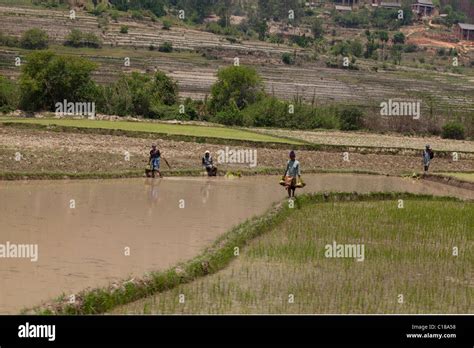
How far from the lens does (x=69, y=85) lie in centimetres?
3959

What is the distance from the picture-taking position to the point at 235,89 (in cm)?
4622

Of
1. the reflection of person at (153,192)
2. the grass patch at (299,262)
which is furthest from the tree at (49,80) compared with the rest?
the grass patch at (299,262)

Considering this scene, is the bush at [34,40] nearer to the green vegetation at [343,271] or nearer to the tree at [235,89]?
the tree at [235,89]

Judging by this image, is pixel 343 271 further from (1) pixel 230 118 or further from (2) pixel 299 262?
(1) pixel 230 118

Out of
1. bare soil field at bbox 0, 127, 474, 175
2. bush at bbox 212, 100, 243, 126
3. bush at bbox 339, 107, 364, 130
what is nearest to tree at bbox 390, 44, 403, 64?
bush at bbox 339, 107, 364, 130

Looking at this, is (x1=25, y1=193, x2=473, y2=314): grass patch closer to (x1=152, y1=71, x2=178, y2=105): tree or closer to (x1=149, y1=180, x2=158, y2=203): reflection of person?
(x1=149, y1=180, x2=158, y2=203): reflection of person

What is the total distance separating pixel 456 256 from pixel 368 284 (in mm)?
3004

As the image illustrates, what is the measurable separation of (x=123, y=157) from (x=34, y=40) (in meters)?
39.4

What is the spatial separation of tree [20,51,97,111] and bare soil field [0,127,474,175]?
8772 millimetres

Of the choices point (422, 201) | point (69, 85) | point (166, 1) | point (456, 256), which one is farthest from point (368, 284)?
point (166, 1)

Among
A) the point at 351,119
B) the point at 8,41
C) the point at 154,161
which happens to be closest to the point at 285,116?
the point at 351,119

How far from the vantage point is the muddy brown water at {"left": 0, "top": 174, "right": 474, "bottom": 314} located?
39.2 feet

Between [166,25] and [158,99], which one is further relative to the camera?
[166,25]
